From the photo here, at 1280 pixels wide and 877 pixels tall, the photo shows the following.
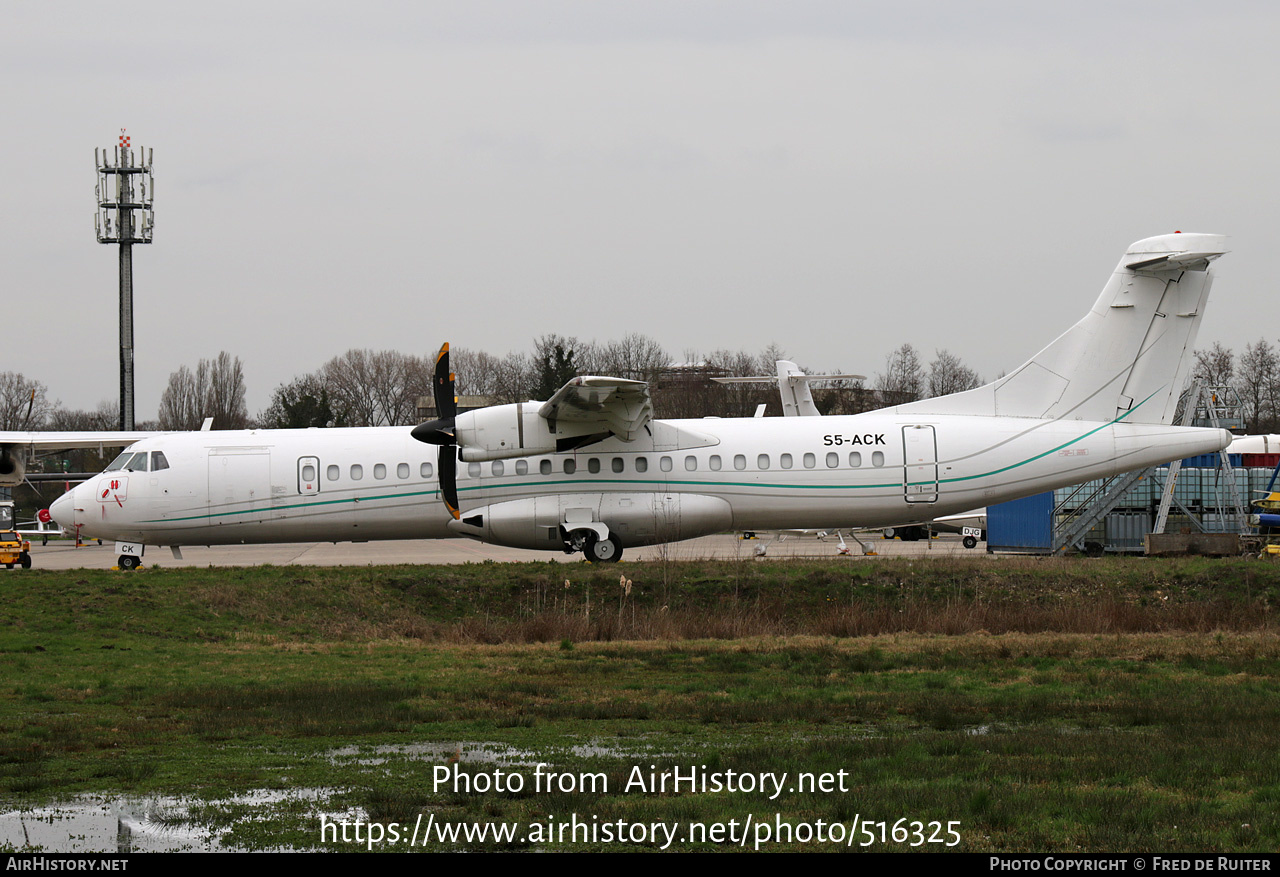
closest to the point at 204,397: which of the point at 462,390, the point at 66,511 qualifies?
the point at 462,390

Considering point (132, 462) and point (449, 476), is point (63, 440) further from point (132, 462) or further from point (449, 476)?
point (449, 476)

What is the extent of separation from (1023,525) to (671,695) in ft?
85.0

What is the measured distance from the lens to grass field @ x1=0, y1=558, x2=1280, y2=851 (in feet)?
25.0

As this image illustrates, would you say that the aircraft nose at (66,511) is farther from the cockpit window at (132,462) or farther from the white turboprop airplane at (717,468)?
the cockpit window at (132,462)

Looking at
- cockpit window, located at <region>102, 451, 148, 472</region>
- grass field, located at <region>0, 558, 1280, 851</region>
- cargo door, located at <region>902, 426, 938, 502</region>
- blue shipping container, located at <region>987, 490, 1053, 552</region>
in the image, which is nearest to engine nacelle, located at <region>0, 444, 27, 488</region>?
cockpit window, located at <region>102, 451, 148, 472</region>

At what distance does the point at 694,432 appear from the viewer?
23.8 meters

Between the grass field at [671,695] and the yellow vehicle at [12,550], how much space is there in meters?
11.9

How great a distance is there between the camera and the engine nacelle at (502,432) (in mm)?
21859

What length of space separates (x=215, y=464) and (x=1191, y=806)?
67.4 feet

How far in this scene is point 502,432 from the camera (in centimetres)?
2194

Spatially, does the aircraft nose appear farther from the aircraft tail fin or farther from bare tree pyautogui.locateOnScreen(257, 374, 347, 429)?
bare tree pyautogui.locateOnScreen(257, 374, 347, 429)

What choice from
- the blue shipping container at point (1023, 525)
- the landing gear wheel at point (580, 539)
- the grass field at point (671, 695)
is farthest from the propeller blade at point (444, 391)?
the blue shipping container at point (1023, 525)

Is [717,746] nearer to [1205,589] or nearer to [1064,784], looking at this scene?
[1064,784]

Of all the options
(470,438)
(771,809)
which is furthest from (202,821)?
(470,438)
